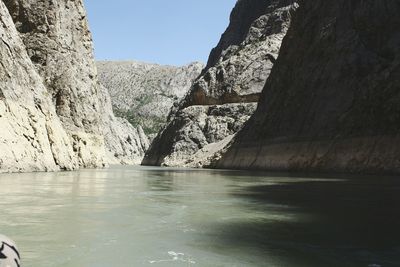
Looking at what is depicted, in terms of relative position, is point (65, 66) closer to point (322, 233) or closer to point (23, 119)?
point (23, 119)

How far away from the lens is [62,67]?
3725cm

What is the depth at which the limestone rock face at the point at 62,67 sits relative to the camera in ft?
119

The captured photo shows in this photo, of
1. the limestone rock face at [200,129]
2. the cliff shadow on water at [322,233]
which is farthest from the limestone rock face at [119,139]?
the cliff shadow on water at [322,233]

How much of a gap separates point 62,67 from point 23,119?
1388 centimetres

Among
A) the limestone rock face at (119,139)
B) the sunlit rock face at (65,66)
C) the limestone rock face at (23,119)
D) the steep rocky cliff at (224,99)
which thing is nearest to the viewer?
the limestone rock face at (23,119)

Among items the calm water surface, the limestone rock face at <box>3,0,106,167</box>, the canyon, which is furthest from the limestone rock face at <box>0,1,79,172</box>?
the calm water surface

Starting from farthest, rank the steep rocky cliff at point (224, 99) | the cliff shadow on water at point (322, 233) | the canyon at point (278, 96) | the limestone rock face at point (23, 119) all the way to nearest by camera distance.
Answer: the steep rocky cliff at point (224, 99) → the canyon at point (278, 96) → the limestone rock face at point (23, 119) → the cliff shadow on water at point (322, 233)

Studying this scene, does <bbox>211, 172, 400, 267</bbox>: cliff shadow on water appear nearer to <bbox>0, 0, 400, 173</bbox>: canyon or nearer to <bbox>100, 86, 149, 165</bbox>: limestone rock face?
<bbox>0, 0, 400, 173</bbox>: canyon

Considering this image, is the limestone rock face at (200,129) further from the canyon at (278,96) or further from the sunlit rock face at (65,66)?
the sunlit rock face at (65,66)

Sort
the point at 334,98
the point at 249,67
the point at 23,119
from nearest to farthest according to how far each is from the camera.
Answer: the point at 23,119 < the point at 334,98 < the point at 249,67

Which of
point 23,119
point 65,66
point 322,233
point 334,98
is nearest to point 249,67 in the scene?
point 334,98

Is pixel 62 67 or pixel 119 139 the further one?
pixel 119 139

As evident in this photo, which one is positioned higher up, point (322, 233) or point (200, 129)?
point (200, 129)

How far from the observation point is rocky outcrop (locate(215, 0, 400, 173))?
28891 millimetres
